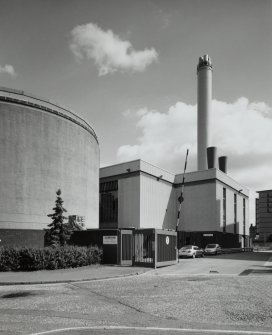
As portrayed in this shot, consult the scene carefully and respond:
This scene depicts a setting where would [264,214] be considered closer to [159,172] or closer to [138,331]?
[159,172]

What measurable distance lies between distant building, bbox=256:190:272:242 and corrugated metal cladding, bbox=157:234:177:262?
5512 inches


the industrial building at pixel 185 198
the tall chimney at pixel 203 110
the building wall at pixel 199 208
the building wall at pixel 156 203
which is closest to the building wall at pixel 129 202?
the industrial building at pixel 185 198

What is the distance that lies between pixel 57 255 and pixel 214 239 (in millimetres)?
42913

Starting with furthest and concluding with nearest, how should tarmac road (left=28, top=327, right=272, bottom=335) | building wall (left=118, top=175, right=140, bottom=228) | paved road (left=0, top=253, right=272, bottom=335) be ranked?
1. building wall (left=118, top=175, right=140, bottom=228)
2. paved road (left=0, top=253, right=272, bottom=335)
3. tarmac road (left=28, top=327, right=272, bottom=335)

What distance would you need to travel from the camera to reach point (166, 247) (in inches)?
1081

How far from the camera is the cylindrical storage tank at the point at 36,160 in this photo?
115 feet

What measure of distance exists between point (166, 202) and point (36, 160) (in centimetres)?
3383

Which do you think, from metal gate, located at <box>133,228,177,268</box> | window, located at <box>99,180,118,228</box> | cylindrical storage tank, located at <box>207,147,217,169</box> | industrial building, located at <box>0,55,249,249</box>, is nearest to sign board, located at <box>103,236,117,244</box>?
industrial building, located at <box>0,55,249,249</box>

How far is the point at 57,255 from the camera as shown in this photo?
76.9ft

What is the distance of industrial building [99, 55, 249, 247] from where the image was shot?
→ 6122cm

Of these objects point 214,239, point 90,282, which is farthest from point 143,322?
point 214,239

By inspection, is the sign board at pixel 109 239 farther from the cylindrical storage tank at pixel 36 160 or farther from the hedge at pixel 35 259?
the cylindrical storage tank at pixel 36 160

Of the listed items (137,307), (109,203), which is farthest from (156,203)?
(137,307)

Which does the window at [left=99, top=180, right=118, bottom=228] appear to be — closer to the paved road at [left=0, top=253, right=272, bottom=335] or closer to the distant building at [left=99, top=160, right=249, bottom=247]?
the distant building at [left=99, top=160, right=249, bottom=247]
